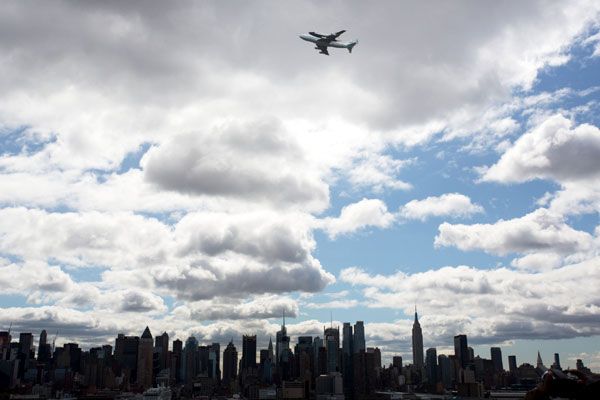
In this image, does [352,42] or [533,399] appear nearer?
[533,399]

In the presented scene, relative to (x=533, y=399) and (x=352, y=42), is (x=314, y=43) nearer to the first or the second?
(x=352, y=42)

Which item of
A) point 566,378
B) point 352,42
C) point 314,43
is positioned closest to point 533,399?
point 566,378

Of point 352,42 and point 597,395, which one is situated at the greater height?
point 352,42

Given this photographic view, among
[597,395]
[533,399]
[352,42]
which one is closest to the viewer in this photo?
[597,395]

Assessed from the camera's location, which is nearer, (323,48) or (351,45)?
(323,48)

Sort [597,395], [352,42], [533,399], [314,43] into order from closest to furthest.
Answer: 1. [597,395]
2. [533,399]
3. [314,43]
4. [352,42]

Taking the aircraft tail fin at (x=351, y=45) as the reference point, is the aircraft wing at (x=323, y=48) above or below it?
below

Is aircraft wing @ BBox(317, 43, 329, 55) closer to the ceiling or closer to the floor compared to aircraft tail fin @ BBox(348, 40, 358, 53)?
closer to the floor

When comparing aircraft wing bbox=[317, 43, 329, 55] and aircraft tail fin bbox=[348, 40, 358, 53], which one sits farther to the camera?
aircraft tail fin bbox=[348, 40, 358, 53]

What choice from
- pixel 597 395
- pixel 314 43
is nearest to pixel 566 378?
pixel 597 395

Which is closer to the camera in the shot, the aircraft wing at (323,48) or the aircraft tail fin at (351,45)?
the aircraft wing at (323,48)
